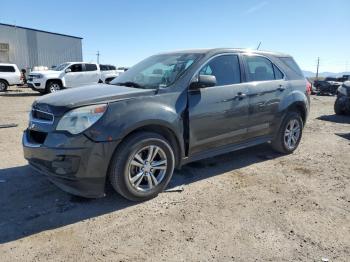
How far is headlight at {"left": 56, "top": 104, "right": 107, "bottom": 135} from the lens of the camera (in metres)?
3.70

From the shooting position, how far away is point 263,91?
5.48 meters

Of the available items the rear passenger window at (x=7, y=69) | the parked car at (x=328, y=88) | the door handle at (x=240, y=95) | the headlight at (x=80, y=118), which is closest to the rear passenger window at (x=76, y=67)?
the rear passenger window at (x=7, y=69)

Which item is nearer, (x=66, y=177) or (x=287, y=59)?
(x=66, y=177)

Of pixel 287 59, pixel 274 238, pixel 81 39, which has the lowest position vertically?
pixel 274 238

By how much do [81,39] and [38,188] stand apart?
3401 centimetres

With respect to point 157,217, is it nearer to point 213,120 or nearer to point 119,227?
point 119,227

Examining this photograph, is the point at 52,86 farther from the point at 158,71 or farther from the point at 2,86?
the point at 158,71

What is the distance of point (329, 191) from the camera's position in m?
4.65

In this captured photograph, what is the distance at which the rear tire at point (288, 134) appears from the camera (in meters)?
6.05

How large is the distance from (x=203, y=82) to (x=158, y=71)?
0.77 m

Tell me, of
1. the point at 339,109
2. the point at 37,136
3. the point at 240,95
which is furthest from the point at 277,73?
the point at 339,109

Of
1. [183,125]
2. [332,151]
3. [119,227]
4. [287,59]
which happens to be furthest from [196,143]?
[332,151]

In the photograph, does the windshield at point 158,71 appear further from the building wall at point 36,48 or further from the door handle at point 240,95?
the building wall at point 36,48

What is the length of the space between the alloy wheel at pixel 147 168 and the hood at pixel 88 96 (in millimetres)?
661
